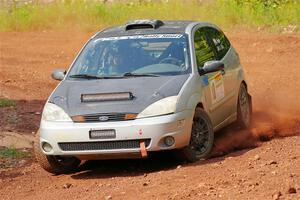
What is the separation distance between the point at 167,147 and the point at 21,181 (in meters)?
1.77

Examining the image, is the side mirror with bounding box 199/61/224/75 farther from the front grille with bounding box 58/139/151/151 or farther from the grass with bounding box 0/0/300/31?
the grass with bounding box 0/0/300/31

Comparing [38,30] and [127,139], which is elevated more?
[127,139]

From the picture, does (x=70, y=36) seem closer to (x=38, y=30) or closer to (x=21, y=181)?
(x=38, y=30)

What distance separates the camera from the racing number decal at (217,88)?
10.6 meters

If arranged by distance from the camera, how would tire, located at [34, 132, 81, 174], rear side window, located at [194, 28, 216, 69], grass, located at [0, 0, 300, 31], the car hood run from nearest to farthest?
the car hood
tire, located at [34, 132, 81, 174]
rear side window, located at [194, 28, 216, 69]
grass, located at [0, 0, 300, 31]

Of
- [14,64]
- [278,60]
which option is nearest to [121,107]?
[278,60]

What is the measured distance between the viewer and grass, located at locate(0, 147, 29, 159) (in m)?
11.3

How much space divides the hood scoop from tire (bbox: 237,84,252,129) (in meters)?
2.51

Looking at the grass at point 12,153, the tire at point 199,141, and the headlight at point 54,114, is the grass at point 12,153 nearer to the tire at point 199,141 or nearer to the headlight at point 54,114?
the headlight at point 54,114

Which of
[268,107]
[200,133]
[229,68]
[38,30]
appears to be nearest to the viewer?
[200,133]

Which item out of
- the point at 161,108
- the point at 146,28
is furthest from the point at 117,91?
the point at 146,28

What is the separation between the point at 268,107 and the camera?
535 inches

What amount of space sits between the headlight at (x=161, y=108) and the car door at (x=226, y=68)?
126cm

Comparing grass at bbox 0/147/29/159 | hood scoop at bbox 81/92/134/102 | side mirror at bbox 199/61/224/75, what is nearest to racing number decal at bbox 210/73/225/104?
side mirror at bbox 199/61/224/75
